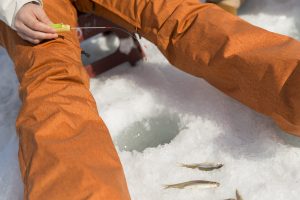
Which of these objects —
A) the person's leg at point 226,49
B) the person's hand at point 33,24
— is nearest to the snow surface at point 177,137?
the person's leg at point 226,49

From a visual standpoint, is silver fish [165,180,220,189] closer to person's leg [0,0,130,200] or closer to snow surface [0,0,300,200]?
snow surface [0,0,300,200]

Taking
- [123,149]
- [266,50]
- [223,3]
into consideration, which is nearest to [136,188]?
[123,149]

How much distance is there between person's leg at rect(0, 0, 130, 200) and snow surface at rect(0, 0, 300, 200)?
0.34 m

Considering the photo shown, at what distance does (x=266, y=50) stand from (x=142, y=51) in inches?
34.8

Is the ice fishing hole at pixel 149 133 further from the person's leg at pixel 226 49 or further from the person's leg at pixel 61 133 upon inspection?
the person's leg at pixel 61 133

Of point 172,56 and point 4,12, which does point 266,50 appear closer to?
point 172,56

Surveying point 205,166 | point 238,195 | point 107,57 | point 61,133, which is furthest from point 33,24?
point 238,195

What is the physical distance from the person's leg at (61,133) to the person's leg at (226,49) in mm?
322

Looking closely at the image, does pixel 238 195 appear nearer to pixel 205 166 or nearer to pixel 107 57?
pixel 205 166

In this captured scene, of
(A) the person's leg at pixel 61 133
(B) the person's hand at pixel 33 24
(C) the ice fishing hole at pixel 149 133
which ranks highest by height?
(B) the person's hand at pixel 33 24

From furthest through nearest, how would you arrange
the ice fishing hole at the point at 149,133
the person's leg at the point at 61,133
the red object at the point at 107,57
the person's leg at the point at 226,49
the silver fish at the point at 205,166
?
the red object at the point at 107,57, the ice fishing hole at the point at 149,133, the silver fish at the point at 205,166, the person's leg at the point at 226,49, the person's leg at the point at 61,133

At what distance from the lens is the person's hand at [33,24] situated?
5.24ft

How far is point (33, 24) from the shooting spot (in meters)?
1.60

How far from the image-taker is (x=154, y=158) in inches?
65.7
